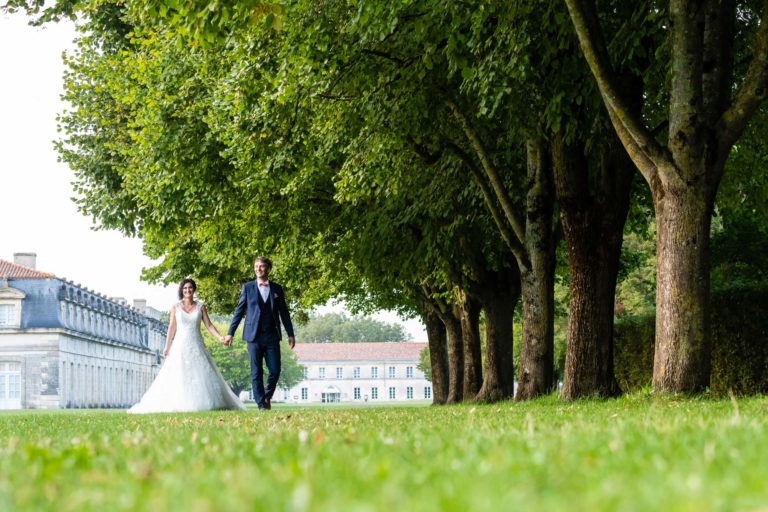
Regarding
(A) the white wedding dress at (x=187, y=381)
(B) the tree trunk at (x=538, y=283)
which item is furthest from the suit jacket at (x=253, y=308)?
(B) the tree trunk at (x=538, y=283)

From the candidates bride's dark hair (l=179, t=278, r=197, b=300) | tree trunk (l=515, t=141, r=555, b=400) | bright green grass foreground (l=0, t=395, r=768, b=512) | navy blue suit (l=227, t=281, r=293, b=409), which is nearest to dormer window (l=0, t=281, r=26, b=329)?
bride's dark hair (l=179, t=278, r=197, b=300)

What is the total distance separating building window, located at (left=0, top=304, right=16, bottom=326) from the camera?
9325 cm

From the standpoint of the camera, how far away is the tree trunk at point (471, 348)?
28780mm

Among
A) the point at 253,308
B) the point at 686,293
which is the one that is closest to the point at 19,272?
the point at 253,308

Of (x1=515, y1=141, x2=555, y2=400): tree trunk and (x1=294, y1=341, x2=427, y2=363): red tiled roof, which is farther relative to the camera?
(x1=294, y1=341, x2=427, y2=363): red tiled roof

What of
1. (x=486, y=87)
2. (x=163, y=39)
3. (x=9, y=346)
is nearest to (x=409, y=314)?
(x=163, y=39)

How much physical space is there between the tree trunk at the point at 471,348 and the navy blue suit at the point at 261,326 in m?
12.9

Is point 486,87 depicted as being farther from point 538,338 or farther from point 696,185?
point 538,338

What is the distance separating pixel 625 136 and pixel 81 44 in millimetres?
19480

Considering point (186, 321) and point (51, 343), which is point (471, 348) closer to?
point (186, 321)

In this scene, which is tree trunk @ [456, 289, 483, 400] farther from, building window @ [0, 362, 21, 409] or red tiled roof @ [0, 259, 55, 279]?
red tiled roof @ [0, 259, 55, 279]

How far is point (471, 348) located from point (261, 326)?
14.1 m

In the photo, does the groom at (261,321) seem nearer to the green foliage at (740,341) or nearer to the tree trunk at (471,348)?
the green foliage at (740,341)

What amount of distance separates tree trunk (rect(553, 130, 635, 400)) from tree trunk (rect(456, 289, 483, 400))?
12.9 metres
